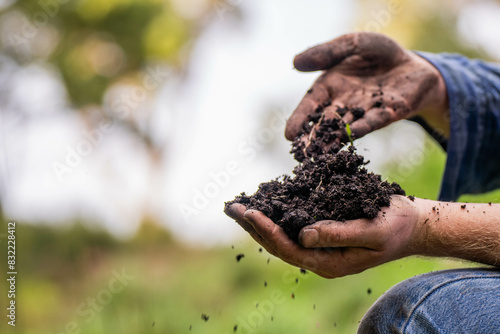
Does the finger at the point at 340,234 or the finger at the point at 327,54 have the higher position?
the finger at the point at 327,54

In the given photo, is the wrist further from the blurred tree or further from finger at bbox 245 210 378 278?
the blurred tree

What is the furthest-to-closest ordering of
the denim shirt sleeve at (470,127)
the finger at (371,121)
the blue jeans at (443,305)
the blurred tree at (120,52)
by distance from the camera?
the blurred tree at (120,52) < the denim shirt sleeve at (470,127) < the finger at (371,121) < the blue jeans at (443,305)

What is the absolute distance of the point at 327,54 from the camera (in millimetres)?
1705

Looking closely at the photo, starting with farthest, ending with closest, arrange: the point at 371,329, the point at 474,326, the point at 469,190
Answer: the point at 469,190 < the point at 371,329 < the point at 474,326

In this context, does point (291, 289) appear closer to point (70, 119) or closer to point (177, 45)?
point (70, 119)

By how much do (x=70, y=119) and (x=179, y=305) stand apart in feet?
13.7

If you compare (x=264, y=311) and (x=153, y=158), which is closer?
(x=264, y=311)

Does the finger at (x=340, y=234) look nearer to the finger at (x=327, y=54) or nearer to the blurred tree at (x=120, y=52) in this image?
the finger at (x=327, y=54)

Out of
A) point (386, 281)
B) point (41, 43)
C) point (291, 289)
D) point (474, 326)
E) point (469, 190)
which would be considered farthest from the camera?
point (41, 43)

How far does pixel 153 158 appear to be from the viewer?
6.64m

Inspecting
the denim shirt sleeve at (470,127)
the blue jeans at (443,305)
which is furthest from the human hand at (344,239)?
the denim shirt sleeve at (470,127)

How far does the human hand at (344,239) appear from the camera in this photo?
1.05 meters

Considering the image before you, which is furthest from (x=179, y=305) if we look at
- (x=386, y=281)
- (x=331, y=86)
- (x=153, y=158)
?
(x=153, y=158)

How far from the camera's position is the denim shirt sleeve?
1752 mm
